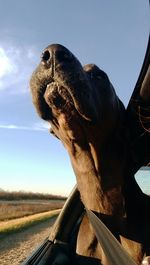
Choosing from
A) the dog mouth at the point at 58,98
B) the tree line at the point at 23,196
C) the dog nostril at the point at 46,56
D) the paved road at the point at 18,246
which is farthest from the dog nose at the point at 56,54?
the tree line at the point at 23,196

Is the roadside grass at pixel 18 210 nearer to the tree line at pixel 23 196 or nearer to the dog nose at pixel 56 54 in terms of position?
the tree line at pixel 23 196

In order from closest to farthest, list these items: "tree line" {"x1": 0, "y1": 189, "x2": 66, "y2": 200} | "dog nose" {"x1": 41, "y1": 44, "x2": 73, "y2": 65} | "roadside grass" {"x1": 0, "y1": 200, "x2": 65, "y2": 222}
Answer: "dog nose" {"x1": 41, "y1": 44, "x2": 73, "y2": 65} < "roadside grass" {"x1": 0, "y1": 200, "x2": 65, "y2": 222} < "tree line" {"x1": 0, "y1": 189, "x2": 66, "y2": 200}

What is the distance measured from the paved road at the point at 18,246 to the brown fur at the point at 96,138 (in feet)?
38.7

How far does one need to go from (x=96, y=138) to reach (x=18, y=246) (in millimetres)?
18178

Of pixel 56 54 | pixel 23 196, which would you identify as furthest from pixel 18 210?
pixel 56 54

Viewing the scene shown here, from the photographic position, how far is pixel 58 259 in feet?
15.1

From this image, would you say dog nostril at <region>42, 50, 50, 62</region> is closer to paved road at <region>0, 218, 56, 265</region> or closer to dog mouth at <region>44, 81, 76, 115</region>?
dog mouth at <region>44, 81, 76, 115</region>

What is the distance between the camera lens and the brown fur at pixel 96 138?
154 inches

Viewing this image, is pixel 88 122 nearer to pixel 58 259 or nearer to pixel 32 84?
pixel 32 84

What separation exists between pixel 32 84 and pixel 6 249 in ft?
57.7

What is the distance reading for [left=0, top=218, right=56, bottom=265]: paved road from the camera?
680 inches

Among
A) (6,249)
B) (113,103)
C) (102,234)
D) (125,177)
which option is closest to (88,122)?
(113,103)

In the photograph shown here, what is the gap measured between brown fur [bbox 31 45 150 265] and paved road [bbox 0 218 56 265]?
11806 millimetres

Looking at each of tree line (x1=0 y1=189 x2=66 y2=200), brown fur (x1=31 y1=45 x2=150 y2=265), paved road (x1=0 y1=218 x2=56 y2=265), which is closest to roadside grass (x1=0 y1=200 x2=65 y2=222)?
paved road (x1=0 y1=218 x2=56 y2=265)
